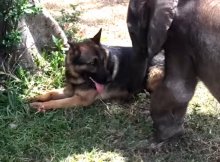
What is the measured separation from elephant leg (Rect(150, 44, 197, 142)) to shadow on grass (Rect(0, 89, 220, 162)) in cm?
14

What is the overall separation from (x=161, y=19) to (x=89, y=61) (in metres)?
1.15

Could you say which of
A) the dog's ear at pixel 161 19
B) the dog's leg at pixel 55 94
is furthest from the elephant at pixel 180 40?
the dog's leg at pixel 55 94

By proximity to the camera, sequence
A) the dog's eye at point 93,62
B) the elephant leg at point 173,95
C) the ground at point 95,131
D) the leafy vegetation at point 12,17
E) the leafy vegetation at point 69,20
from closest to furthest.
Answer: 1. the elephant leg at point 173,95
2. the ground at point 95,131
3. the leafy vegetation at point 12,17
4. the dog's eye at point 93,62
5. the leafy vegetation at point 69,20

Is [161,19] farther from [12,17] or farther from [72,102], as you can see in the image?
[12,17]

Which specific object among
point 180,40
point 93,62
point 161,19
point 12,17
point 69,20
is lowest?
point 69,20

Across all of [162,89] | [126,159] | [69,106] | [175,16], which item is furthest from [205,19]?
[69,106]

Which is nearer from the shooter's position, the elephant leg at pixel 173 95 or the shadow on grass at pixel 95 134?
the elephant leg at pixel 173 95

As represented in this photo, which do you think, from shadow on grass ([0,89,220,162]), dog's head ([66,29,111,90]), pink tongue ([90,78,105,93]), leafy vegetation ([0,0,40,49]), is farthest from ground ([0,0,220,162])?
leafy vegetation ([0,0,40,49])

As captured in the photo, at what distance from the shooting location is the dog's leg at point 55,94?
5.10 meters

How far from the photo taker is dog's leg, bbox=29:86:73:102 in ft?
16.7

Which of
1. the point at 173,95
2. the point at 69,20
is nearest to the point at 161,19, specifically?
the point at 173,95

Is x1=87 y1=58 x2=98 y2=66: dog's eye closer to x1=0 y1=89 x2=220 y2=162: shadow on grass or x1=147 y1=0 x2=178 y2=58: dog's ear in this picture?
x1=0 y1=89 x2=220 y2=162: shadow on grass

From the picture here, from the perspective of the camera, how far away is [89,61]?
4.97 metres

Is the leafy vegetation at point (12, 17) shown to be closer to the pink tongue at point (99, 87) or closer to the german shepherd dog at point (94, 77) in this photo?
the german shepherd dog at point (94, 77)
